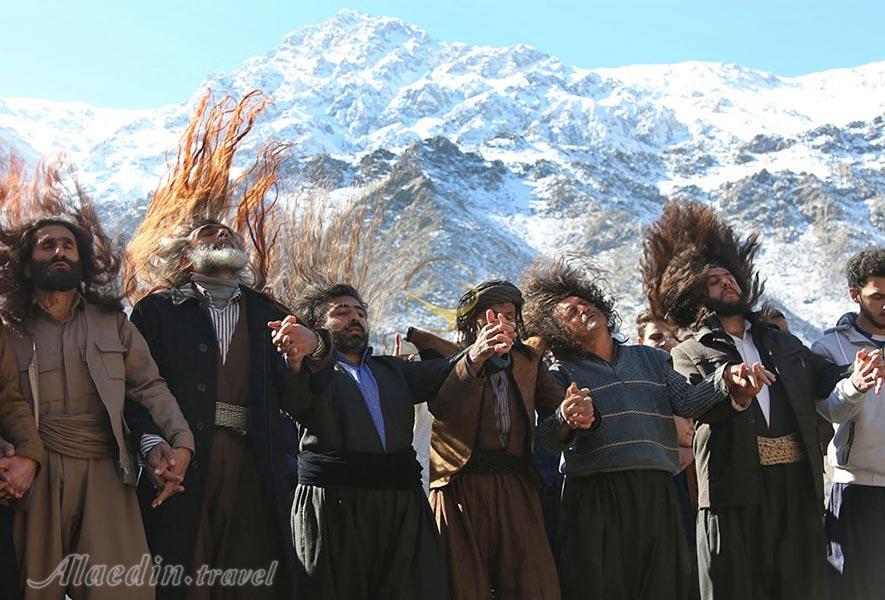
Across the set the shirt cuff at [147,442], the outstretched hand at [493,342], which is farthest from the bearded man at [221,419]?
the outstretched hand at [493,342]

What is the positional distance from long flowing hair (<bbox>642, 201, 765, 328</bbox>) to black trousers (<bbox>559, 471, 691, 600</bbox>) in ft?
3.37

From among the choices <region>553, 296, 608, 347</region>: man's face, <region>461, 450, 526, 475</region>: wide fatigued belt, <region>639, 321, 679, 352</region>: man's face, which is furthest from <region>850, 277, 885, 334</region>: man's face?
<region>461, 450, 526, 475</region>: wide fatigued belt

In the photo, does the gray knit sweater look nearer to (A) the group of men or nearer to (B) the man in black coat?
(A) the group of men

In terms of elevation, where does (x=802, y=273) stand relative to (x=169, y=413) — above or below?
above

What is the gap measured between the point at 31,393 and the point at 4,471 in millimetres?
338

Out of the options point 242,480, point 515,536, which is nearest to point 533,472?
point 515,536

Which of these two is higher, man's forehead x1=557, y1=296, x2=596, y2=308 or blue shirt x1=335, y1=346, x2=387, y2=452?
man's forehead x1=557, y1=296, x2=596, y2=308

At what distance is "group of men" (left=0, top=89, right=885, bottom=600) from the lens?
3938 millimetres

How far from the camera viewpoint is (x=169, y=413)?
400cm

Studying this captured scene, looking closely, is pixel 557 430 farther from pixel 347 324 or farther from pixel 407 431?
pixel 347 324

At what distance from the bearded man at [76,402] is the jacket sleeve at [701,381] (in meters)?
2.30

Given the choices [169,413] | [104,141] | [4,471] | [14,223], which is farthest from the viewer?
[104,141]

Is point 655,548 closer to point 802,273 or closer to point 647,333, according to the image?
point 647,333

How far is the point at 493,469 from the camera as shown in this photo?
15.6 ft
